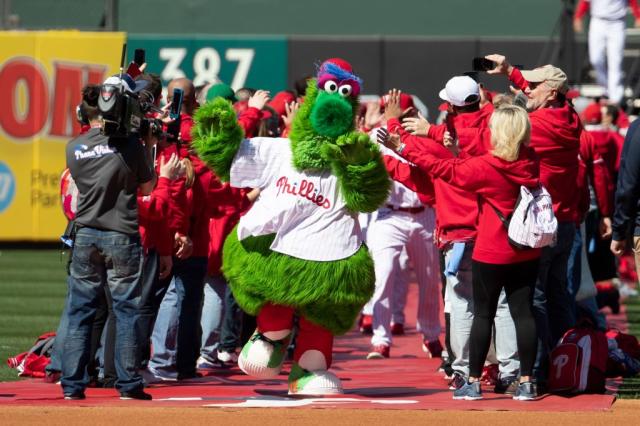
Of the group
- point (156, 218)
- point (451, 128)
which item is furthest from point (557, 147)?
point (156, 218)

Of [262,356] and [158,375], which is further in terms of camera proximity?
[158,375]

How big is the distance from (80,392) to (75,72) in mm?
12434

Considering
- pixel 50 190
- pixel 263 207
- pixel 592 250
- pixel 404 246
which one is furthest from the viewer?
pixel 50 190

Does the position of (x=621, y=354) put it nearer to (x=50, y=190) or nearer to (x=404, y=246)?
(x=404, y=246)

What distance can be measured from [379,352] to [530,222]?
315 centimetres

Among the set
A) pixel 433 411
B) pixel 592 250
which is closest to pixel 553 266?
pixel 433 411

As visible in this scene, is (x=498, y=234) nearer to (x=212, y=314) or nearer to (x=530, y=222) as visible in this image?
(x=530, y=222)

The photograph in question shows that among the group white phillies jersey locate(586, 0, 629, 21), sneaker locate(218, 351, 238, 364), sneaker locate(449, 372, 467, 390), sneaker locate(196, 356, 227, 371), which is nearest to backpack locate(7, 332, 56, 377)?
sneaker locate(196, 356, 227, 371)

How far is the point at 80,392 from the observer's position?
809 centimetres

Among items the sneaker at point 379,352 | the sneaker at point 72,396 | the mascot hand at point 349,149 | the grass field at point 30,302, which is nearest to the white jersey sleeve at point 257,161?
the mascot hand at point 349,149

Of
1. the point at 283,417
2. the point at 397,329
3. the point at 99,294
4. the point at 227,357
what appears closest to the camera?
the point at 283,417

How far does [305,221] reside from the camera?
324 inches

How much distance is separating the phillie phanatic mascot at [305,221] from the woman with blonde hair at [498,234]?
0.41m

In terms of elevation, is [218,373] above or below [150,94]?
below
